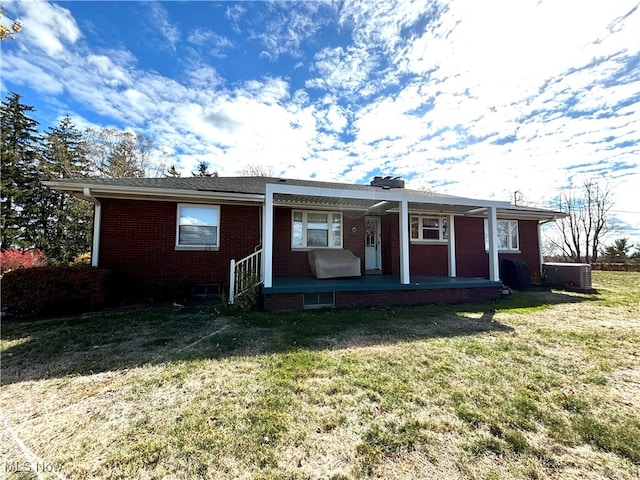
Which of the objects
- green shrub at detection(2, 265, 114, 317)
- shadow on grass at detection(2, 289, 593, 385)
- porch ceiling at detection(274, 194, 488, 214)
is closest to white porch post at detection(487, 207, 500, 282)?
porch ceiling at detection(274, 194, 488, 214)

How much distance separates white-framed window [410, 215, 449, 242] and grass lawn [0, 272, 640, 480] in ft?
20.4

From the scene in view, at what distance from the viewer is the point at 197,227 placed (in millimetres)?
8672

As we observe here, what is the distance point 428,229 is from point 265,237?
24.2 feet

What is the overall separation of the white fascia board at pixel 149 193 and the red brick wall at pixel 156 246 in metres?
0.32

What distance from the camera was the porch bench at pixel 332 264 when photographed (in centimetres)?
855

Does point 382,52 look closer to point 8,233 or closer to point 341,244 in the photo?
point 341,244

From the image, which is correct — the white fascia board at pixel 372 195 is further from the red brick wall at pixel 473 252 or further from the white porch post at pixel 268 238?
the red brick wall at pixel 473 252

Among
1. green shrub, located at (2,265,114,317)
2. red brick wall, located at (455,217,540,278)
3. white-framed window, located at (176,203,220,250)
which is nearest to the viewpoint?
green shrub, located at (2,265,114,317)

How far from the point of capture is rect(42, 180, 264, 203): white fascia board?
7.21 meters

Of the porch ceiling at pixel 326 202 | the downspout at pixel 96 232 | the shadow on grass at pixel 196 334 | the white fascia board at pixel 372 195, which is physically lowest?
the shadow on grass at pixel 196 334

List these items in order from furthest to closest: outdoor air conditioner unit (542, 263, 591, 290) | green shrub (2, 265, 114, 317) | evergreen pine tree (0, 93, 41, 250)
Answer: evergreen pine tree (0, 93, 41, 250)
outdoor air conditioner unit (542, 263, 591, 290)
green shrub (2, 265, 114, 317)

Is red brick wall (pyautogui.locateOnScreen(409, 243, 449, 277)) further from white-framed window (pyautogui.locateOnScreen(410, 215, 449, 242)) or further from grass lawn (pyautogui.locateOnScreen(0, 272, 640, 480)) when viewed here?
grass lawn (pyautogui.locateOnScreen(0, 272, 640, 480))

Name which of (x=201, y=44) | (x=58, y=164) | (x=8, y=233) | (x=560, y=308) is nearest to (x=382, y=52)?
(x=201, y=44)

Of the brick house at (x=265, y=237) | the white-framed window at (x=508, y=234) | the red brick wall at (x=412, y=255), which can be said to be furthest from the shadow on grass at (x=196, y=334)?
the white-framed window at (x=508, y=234)
